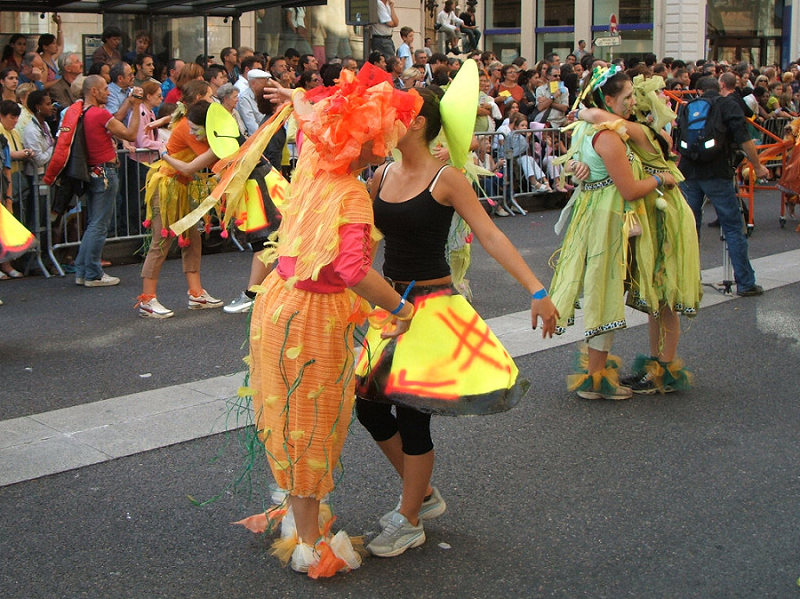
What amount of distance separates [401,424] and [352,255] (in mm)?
773

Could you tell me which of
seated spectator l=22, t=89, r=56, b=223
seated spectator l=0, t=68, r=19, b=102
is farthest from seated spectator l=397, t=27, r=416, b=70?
seated spectator l=22, t=89, r=56, b=223

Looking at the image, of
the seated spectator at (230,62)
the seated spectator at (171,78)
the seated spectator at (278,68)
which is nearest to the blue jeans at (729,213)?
the seated spectator at (278,68)

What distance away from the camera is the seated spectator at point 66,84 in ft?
37.2

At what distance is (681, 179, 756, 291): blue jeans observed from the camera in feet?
28.7

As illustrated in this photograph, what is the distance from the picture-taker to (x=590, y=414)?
586 centimetres

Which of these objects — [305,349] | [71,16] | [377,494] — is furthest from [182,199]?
[71,16]

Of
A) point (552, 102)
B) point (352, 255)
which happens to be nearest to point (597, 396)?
point (352, 255)

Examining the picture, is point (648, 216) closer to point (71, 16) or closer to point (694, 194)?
point (694, 194)

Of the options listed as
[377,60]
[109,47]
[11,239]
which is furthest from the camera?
[377,60]

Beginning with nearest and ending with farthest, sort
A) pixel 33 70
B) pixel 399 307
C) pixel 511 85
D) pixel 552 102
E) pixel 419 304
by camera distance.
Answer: pixel 399 307, pixel 419 304, pixel 33 70, pixel 552 102, pixel 511 85

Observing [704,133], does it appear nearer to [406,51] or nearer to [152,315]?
[152,315]

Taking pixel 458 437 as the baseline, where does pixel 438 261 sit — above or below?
above

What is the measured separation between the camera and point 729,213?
344 inches

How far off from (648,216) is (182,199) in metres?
3.87
